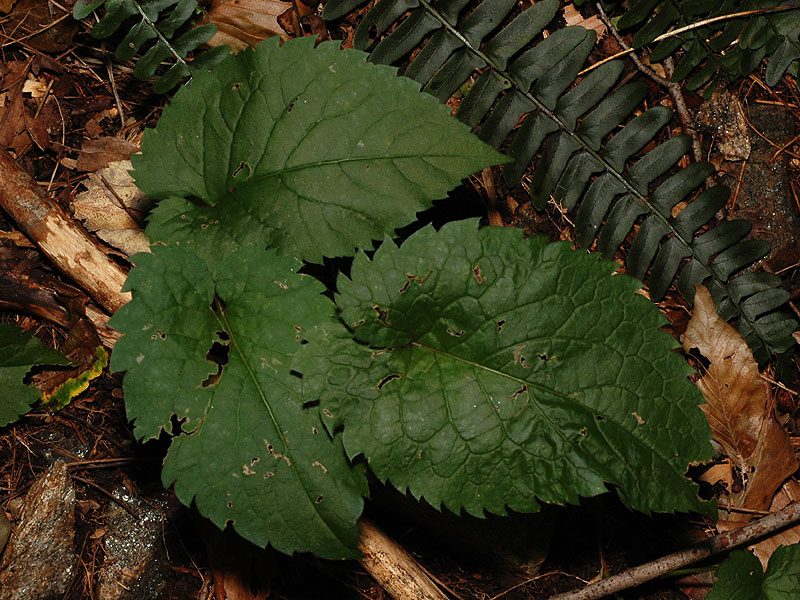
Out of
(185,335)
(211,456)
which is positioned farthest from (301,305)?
(211,456)

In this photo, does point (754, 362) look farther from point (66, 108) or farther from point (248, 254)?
point (66, 108)

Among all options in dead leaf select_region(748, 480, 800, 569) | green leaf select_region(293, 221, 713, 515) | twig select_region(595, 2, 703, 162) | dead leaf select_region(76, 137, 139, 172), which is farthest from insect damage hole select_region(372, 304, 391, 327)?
dead leaf select_region(748, 480, 800, 569)

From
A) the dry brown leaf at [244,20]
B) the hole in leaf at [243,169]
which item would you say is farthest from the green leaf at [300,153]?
the dry brown leaf at [244,20]

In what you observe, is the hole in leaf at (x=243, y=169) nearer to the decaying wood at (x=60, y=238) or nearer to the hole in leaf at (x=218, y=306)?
the hole in leaf at (x=218, y=306)

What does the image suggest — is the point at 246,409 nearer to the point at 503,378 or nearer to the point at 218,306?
the point at 218,306

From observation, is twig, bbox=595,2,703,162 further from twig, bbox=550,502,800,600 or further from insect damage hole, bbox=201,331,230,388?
insect damage hole, bbox=201,331,230,388
